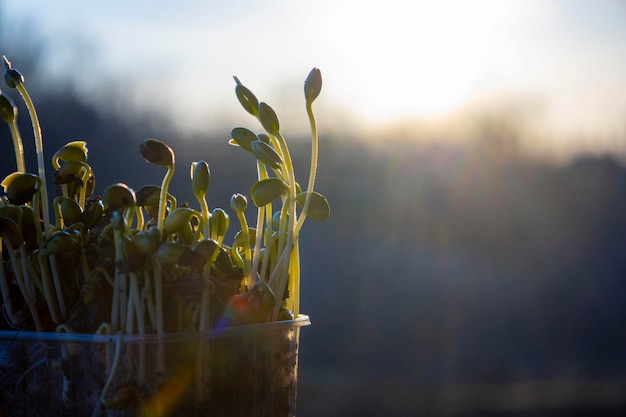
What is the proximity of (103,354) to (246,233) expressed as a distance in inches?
5.1

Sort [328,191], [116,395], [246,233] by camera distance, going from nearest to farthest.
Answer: [116,395] → [246,233] → [328,191]

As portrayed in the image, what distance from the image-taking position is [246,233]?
1.32 feet

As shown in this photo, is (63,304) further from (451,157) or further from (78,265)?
(451,157)

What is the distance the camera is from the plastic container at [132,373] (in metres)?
0.29

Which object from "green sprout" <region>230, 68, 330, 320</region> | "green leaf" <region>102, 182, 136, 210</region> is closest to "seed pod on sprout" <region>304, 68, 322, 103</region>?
"green sprout" <region>230, 68, 330, 320</region>

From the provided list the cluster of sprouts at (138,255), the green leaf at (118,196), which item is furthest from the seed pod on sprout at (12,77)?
the green leaf at (118,196)

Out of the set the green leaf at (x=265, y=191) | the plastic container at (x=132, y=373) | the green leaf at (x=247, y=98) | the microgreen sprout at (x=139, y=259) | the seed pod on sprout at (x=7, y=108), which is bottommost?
the plastic container at (x=132, y=373)

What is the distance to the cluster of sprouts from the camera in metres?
0.30

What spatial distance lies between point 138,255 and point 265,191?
8cm

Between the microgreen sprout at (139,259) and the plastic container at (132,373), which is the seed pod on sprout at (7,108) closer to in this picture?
the microgreen sprout at (139,259)

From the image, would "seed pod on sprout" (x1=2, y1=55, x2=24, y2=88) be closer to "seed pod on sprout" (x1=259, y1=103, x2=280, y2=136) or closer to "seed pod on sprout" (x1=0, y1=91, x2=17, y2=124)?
"seed pod on sprout" (x1=0, y1=91, x2=17, y2=124)

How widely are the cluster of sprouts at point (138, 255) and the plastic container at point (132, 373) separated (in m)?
0.01

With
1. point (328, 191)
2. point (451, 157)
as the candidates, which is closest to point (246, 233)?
point (328, 191)

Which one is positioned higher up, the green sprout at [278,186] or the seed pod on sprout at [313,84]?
the seed pod on sprout at [313,84]
